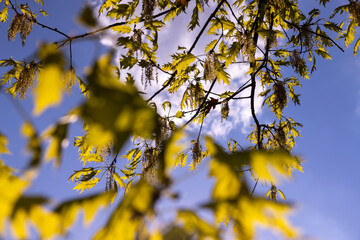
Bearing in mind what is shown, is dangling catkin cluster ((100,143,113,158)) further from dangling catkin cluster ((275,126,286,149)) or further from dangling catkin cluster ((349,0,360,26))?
dangling catkin cluster ((349,0,360,26))

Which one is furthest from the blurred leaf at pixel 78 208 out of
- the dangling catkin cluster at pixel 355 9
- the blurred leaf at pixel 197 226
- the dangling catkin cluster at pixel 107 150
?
the dangling catkin cluster at pixel 355 9

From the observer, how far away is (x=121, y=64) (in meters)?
2.64

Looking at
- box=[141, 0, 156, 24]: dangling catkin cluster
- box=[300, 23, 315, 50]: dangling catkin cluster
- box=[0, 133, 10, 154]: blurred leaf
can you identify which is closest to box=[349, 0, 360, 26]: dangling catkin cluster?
box=[300, 23, 315, 50]: dangling catkin cluster

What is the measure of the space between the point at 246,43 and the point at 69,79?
75.9 inches

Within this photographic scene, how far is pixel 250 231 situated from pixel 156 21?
247 cm

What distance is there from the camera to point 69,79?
242 cm

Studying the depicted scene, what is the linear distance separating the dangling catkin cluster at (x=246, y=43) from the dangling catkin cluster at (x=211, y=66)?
344 mm

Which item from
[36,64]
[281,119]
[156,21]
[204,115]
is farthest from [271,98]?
[36,64]

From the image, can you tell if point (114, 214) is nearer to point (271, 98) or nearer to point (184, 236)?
Result: point (184, 236)

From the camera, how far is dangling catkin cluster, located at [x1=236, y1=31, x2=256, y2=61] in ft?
8.97

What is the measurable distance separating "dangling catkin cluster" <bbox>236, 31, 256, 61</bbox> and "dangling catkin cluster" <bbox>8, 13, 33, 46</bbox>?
107 inches

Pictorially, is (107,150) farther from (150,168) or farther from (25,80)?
(25,80)

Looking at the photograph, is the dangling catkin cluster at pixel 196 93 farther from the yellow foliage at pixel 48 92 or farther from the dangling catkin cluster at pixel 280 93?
the yellow foliage at pixel 48 92

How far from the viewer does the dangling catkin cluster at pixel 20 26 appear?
10.4ft
